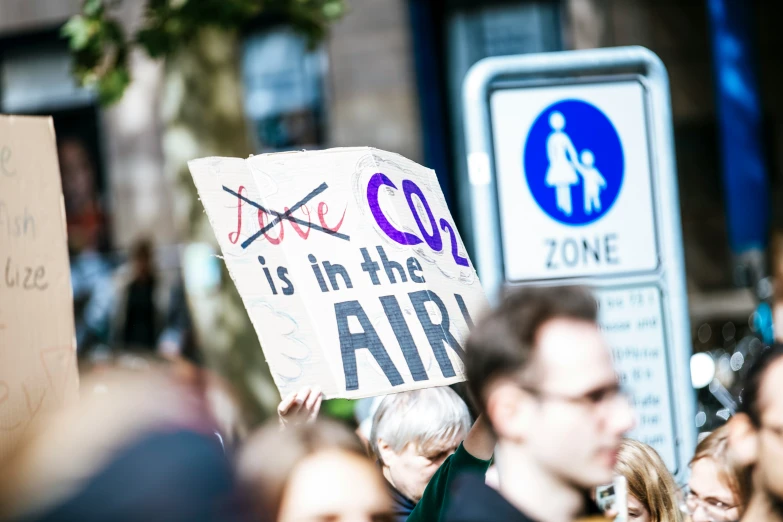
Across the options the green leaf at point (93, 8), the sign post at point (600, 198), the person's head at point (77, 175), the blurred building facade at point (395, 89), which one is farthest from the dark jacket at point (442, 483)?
the person's head at point (77, 175)

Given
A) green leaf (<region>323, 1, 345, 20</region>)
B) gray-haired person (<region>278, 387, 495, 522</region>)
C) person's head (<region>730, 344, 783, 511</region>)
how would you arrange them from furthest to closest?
green leaf (<region>323, 1, 345, 20</region>)
gray-haired person (<region>278, 387, 495, 522</region>)
person's head (<region>730, 344, 783, 511</region>)

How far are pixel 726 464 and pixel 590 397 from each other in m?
1.27

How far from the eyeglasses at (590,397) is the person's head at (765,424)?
616 millimetres

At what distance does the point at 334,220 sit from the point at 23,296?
80 centimetres

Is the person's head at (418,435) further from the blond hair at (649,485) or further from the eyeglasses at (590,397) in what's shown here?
the eyeglasses at (590,397)

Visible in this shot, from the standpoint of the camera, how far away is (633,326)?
153 inches

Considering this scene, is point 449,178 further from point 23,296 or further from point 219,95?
point 23,296

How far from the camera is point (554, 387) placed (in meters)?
1.88

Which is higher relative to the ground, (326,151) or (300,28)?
(300,28)

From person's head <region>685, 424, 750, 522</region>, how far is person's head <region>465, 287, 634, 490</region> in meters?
1.12

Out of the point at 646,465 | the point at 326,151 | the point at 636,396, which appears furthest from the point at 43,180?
the point at 636,396

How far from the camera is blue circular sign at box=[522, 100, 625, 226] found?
12.5 feet

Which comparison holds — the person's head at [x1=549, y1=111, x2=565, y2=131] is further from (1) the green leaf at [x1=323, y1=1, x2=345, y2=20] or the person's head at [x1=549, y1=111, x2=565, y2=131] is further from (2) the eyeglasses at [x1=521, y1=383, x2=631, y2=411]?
(1) the green leaf at [x1=323, y1=1, x2=345, y2=20]

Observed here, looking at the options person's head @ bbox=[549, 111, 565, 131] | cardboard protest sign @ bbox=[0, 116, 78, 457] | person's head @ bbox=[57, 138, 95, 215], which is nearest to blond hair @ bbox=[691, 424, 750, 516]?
person's head @ bbox=[549, 111, 565, 131]
